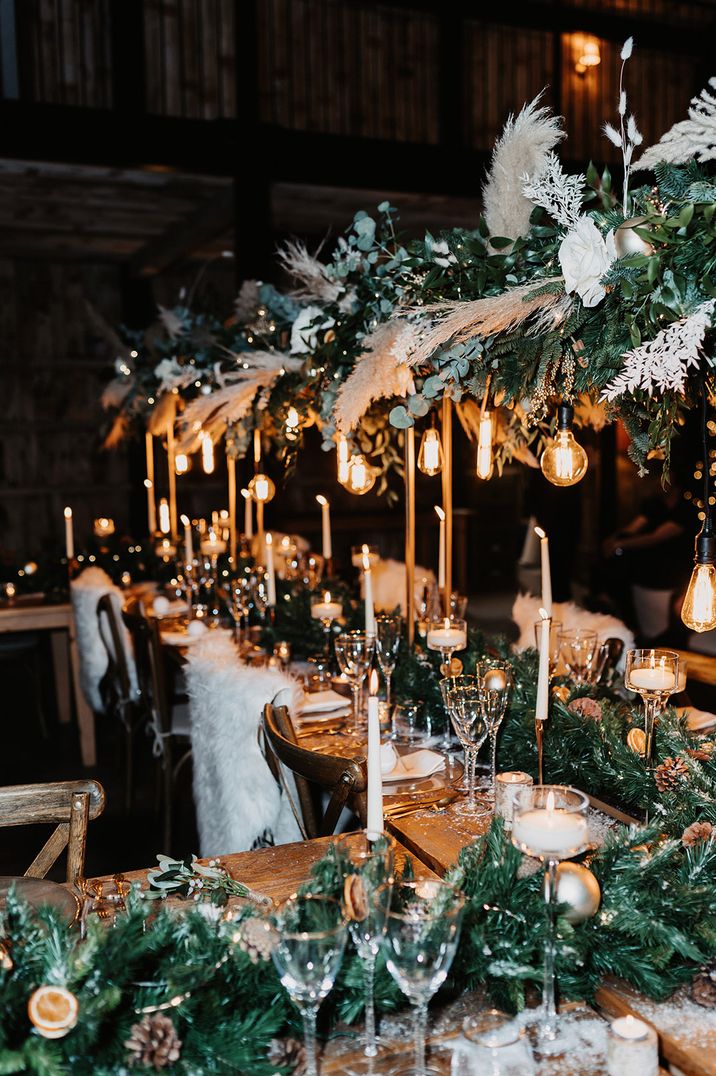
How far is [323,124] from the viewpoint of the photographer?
6145 mm

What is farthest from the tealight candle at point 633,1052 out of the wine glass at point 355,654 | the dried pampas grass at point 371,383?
the wine glass at point 355,654

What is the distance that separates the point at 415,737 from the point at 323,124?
15.6ft

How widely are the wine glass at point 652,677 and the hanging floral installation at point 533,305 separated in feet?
1.57

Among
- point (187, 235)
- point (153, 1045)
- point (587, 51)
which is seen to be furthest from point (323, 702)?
point (587, 51)

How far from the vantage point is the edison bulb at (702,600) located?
1646mm

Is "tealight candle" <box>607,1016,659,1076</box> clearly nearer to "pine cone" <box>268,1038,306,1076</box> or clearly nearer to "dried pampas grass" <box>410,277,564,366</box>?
"pine cone" <box>268,1038,306,1076</box>

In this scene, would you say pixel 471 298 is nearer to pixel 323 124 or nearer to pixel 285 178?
pixel 285 178

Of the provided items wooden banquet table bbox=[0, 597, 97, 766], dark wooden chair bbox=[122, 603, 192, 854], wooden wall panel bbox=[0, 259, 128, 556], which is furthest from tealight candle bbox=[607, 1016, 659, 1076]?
wooden wall panel bbox=[0, 259, 128, 556]

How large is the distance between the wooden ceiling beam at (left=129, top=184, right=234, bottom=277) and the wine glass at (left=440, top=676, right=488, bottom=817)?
4802 millimetres

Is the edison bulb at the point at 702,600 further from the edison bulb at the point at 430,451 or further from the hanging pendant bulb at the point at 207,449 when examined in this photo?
the hanging pendant bulb at the point at 207,449

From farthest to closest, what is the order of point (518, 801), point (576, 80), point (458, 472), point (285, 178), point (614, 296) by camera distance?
point (458, 472)
point (576, 80)
point (285, 178)
point (614, 296)
point (518, 801)

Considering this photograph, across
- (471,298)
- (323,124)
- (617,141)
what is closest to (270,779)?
(471,298)

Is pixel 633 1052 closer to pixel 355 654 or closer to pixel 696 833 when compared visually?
pixel 696 833

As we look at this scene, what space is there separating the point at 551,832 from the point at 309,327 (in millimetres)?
1979
